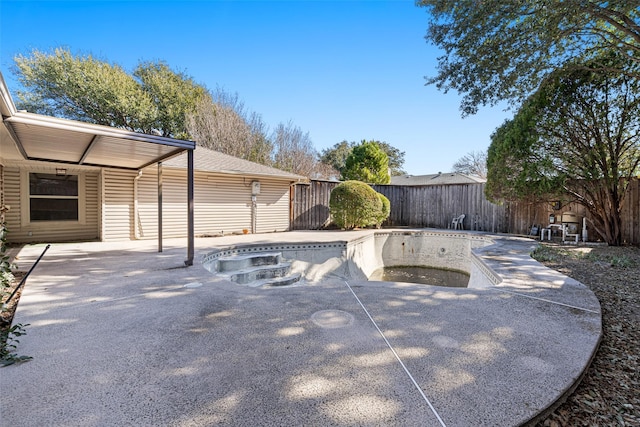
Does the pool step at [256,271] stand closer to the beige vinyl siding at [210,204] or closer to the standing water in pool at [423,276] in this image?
the standing water in pool at [423,276]

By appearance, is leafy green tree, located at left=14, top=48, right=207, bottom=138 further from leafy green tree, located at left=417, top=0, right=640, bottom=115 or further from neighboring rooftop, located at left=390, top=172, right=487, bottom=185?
neighboring rooftop, located at left=390, top=172, right=487, bottom=185

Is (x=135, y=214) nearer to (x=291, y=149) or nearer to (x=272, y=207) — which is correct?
(x=272, y=207)

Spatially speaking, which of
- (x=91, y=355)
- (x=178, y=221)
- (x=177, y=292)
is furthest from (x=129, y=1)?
(x=91, y=355)

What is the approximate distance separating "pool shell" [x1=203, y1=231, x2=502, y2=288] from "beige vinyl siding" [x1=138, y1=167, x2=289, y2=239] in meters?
3.08

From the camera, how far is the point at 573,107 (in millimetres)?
7535

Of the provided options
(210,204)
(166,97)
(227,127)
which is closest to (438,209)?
(210,204)

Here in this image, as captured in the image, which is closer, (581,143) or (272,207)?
(581,143)

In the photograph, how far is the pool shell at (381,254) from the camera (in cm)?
653

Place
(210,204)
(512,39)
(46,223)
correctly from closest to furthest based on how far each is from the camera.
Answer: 1. (512,39)
2. (46,223)
3. (210,204)

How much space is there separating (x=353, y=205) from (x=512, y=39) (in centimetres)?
686

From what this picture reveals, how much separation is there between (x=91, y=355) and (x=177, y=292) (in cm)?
148

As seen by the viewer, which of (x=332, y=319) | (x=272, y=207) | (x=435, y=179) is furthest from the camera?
(x=435, y=179)

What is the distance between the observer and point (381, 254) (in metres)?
10.2

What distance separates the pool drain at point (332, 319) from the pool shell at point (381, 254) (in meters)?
3.05
